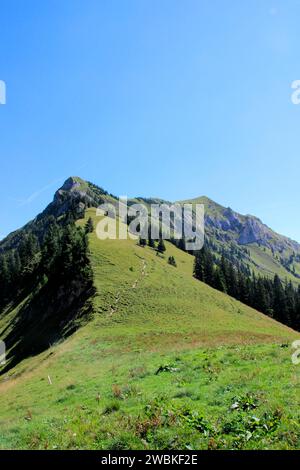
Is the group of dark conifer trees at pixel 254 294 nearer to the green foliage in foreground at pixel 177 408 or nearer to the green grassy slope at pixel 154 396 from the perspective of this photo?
the green grassy slope at pixel 154 396

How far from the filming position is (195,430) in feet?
35.9

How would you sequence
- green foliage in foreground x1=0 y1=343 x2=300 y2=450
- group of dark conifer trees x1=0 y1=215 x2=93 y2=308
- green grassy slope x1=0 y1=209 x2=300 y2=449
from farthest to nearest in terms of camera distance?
group of dark conifer trees x1=0 y1=215 x2=93 y2=308
green grassy slope x1=0 y1=209 x2=300 y2=449
green foliage in foreground x1=0 y1=343 x2=300 y2=450

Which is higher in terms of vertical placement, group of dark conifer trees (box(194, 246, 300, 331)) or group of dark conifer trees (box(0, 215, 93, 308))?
group of dark conifer trees (box(0, 215, 93, 308))

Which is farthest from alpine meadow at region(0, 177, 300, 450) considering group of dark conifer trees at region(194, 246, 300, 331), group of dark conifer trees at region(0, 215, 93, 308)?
group of dark conifer trees at region(194, 246, 300, 331)

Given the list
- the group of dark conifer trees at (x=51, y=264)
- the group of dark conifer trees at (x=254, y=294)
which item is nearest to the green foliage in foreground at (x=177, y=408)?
the group of dark conifer trees at (x=51, y=264)

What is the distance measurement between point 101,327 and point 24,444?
34186 mm

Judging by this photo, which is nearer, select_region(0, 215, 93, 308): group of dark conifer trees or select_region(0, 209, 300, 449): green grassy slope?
select_region(0, 209, 300, 449): green grassy slope

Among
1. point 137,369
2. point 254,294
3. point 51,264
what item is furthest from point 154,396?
point 254,294

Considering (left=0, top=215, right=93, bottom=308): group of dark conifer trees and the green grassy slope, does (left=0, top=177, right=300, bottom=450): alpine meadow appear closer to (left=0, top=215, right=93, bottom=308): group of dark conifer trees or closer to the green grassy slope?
the green grassy slope

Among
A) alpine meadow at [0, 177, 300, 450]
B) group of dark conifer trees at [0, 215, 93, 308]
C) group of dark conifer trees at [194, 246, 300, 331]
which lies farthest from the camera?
group of dark conifer trees at [194, 246, 300, 331]

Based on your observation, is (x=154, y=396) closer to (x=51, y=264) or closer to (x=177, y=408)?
(x=177, y=408)

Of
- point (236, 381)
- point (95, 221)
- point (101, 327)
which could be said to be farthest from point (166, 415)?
point (95, 221)

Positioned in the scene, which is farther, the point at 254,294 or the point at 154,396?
the point at 254,294

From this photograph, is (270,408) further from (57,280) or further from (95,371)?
(57,280)
